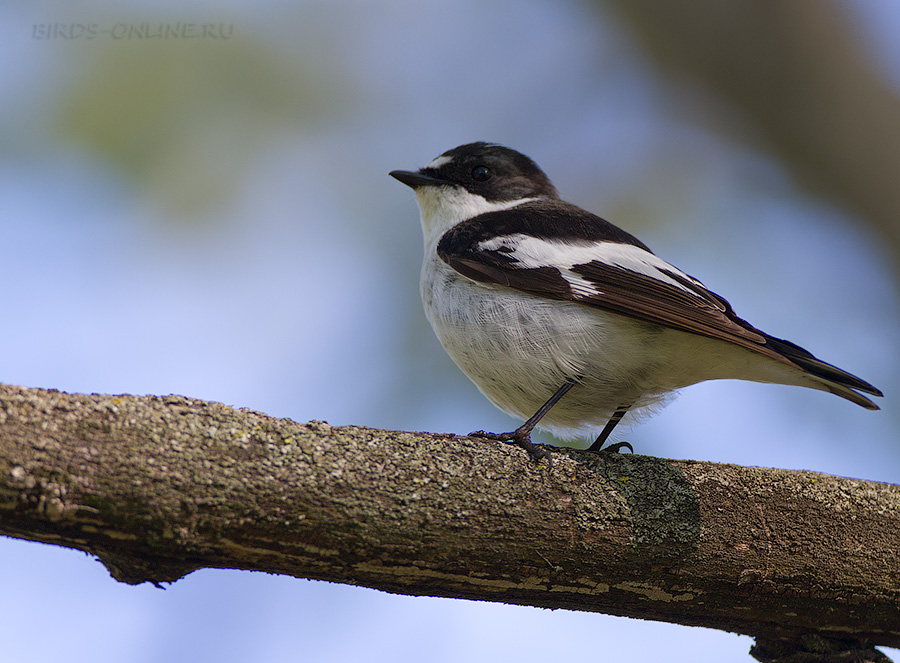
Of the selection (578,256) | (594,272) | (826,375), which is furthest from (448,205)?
(826,375)

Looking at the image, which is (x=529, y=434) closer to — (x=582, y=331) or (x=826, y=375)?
(x=582, y=331)

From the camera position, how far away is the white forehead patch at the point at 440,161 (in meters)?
4.71

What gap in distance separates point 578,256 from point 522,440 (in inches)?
41.2

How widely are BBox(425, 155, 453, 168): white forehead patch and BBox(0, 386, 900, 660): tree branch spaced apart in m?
2.31

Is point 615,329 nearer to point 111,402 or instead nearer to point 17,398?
point 111,402

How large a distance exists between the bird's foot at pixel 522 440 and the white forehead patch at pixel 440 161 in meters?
2.03

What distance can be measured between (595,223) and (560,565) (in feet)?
6.61

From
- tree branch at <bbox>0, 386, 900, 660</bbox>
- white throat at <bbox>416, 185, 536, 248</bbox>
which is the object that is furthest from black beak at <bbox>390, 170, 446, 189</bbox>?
tree branch at <bbox>0, 386, 900, 660</bbox>

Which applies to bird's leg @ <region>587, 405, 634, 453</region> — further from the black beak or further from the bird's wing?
the black beak

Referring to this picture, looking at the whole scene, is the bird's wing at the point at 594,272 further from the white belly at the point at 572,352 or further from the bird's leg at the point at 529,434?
the bird's leg at the point at 529,434

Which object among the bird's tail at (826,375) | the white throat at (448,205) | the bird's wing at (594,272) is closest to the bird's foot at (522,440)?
the bird's wing at (594,272)

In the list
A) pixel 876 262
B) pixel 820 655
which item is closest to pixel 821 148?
pixel 876 262

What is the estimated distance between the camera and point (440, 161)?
4734mm

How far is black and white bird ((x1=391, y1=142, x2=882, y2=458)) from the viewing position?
3268 millimetres
